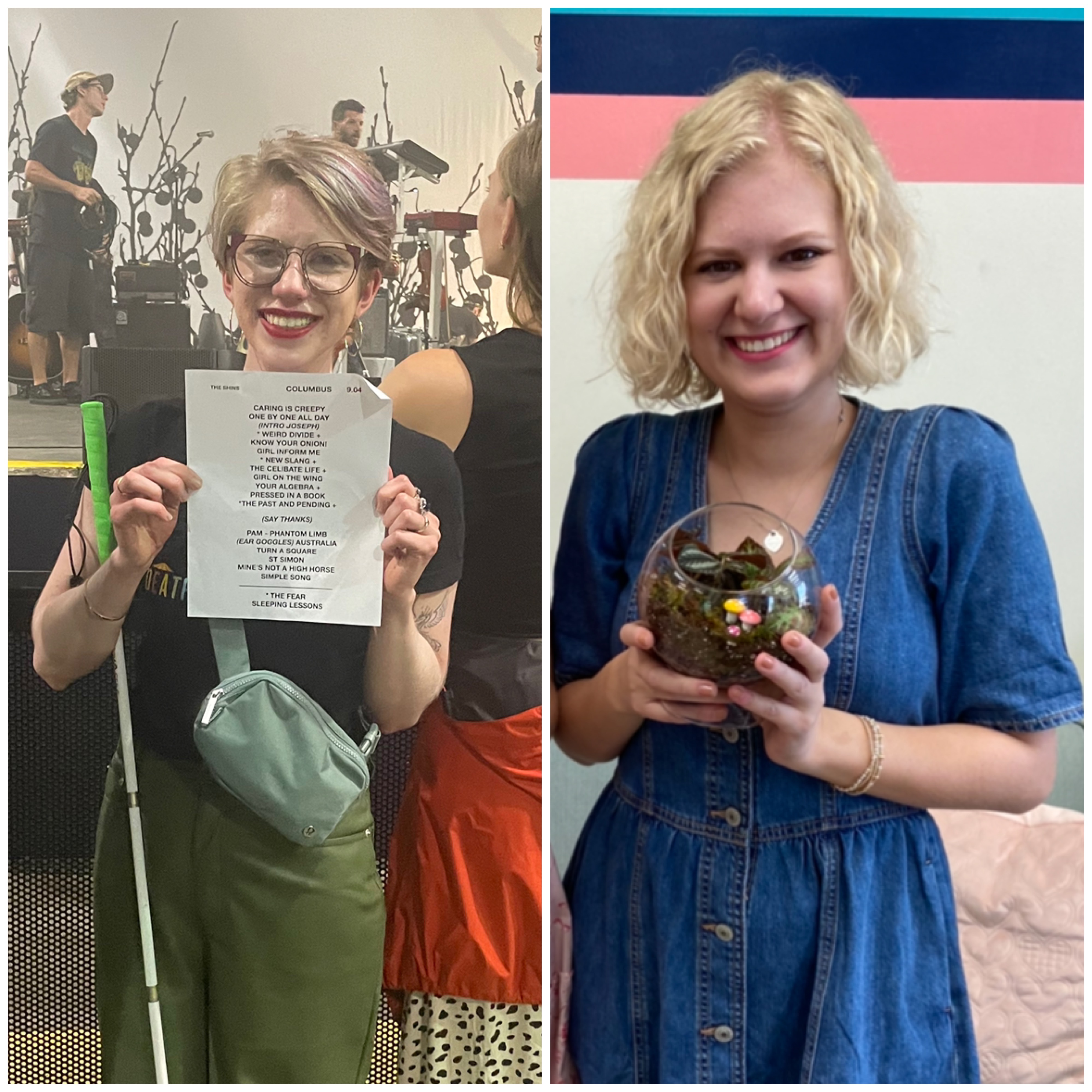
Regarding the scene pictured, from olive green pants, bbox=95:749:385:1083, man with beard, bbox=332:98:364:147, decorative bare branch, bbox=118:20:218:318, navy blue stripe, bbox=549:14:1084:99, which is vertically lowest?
olive green pants, bbox=95:749:385:1083

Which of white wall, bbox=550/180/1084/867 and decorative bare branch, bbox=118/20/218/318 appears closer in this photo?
decorative bare branch, bbox=118/20/218/318

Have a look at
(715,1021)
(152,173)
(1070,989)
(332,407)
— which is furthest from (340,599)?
(1070,989)

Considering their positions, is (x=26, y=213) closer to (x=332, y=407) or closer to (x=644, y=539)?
(x=332, y=407)

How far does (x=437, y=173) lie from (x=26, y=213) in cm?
39

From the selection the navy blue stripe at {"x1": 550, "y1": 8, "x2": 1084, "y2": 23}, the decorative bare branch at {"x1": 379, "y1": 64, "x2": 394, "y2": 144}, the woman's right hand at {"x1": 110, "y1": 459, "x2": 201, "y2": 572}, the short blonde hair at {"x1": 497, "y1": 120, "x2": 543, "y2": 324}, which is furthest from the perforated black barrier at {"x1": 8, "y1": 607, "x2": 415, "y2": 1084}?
the navy blue stripe at {"x1": 550, "y1": 8, "x2": 1084, "y2": 23}

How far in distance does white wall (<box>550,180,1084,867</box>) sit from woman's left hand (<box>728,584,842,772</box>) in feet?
1.26

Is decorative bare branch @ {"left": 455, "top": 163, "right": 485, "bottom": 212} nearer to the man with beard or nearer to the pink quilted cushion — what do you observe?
the man with beard

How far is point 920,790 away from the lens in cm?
88

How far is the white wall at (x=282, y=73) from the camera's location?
848mm

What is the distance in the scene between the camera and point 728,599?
79 cm

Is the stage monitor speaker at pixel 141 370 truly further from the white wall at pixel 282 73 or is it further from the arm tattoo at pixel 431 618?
the arm tattoo at pixel 431 618

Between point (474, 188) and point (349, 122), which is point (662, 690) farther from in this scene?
point (349, 122)

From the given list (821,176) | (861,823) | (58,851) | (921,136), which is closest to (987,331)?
(921,136)

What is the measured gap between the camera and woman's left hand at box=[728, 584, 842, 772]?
80 cm
